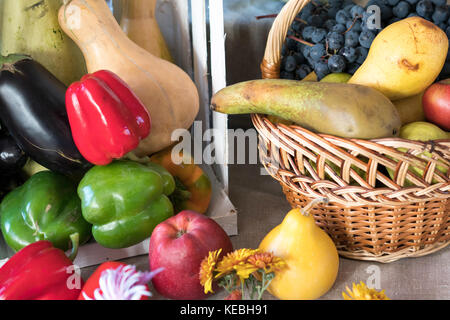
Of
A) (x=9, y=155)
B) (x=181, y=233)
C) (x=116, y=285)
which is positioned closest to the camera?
(x=116, y=285)

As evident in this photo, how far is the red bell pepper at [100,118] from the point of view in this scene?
66 centimetres

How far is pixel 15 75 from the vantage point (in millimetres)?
691

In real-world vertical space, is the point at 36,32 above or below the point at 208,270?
above

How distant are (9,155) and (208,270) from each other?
0.38 m

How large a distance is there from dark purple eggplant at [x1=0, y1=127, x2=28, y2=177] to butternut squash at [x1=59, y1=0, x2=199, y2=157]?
0.17 meters

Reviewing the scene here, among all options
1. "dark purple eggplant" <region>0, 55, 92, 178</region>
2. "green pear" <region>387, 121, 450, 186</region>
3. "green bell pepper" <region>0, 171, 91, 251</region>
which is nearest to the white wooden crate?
"green bell pepper" <region>0, 171, 91, 251</region>

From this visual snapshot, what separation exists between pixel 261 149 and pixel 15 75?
15.1 inches

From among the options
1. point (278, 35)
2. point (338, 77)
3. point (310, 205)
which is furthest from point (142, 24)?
point (310, 205)

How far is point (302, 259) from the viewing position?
58cm

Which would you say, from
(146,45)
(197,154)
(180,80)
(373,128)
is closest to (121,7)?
(146,45)

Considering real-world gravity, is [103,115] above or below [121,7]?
below

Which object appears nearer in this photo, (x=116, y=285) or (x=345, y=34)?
(x=116, y=285)

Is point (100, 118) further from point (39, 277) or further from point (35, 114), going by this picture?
point (39, 277)

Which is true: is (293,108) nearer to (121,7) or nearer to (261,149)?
(261,149)
